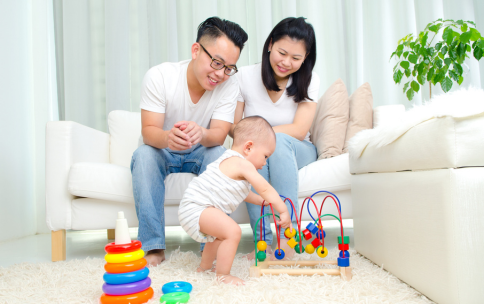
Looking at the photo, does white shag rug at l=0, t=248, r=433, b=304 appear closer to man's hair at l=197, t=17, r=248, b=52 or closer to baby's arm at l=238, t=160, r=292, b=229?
baby's arm at l=238, t=160, r=292, b=229

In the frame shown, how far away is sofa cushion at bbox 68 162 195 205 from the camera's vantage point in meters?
1.63

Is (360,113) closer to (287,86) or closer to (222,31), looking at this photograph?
(287,86)

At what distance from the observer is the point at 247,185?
1285mm

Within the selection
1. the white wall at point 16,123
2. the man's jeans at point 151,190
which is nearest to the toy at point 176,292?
the man's jeans at point 151,190

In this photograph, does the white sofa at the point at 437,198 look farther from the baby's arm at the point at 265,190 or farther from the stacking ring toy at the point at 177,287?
the stacking ring toy at the point at 177,287

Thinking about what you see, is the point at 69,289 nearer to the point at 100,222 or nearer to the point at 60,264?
the point at 60,264

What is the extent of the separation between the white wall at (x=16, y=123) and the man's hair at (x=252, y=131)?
1.96 meters

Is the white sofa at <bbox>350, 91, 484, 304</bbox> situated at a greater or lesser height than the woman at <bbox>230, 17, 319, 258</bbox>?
lesser

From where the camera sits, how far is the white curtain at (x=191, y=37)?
2.93m

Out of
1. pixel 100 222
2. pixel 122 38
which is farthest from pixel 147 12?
pixel 100 222

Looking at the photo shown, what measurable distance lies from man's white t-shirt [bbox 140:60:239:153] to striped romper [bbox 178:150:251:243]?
486 mm

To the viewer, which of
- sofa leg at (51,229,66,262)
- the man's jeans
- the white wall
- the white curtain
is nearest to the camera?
the man's jeans

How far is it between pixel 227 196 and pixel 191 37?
2191 millimetres

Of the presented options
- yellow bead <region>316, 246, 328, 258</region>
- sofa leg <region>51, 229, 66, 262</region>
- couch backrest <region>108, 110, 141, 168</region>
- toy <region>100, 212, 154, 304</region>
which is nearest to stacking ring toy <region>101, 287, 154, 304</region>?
toy <region>100, 212, 154, 304</region>
